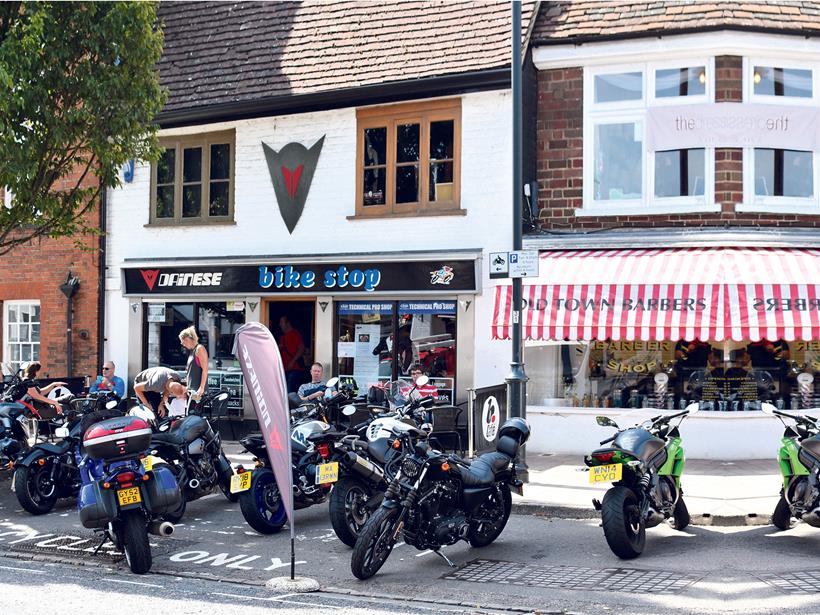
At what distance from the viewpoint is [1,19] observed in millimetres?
12750

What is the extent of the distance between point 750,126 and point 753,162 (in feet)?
1.62

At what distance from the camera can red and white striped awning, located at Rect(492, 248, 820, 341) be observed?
12867 mm

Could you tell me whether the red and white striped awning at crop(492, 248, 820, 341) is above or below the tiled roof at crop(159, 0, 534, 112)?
below

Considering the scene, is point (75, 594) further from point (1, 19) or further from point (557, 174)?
point (557, 174)

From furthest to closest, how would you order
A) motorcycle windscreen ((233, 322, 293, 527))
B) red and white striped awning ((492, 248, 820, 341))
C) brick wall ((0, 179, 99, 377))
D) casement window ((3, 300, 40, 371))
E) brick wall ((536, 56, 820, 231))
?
1. casement window ((3, 300, 40, 371))
2. brick wall ((0, 179, 99, 377))
3. brick wall ((536, 56, 820, 231))
4. red and white striped awning ((492, 248, 820, 341))
5. motorcycle windscreen ((233, 322, 293, 527))

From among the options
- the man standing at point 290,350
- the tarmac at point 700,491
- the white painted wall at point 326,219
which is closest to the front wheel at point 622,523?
the tarmac at point 700,491

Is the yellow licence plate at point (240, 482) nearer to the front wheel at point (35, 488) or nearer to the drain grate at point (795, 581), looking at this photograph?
the front wheel at point (35, 488)

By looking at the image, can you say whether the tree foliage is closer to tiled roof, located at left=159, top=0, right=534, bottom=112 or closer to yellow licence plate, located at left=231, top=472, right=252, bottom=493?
tiled roof, located at left=159, top=0, right=534, bottom=112

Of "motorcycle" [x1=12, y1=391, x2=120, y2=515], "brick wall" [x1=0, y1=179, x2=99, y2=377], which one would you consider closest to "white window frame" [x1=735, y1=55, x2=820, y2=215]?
"motorcycle" [x1=12, y1=391, x2=120, y2=515]

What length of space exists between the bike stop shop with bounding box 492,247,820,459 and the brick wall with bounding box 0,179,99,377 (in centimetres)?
782

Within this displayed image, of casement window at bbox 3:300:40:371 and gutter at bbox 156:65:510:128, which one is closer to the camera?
gutter at bbox 156:65:510:128

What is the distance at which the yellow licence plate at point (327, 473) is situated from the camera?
8875 millimetres

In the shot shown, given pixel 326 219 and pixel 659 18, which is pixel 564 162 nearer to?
pixel 659 18

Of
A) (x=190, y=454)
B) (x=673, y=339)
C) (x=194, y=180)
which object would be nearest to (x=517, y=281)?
(x=673, y=339)
